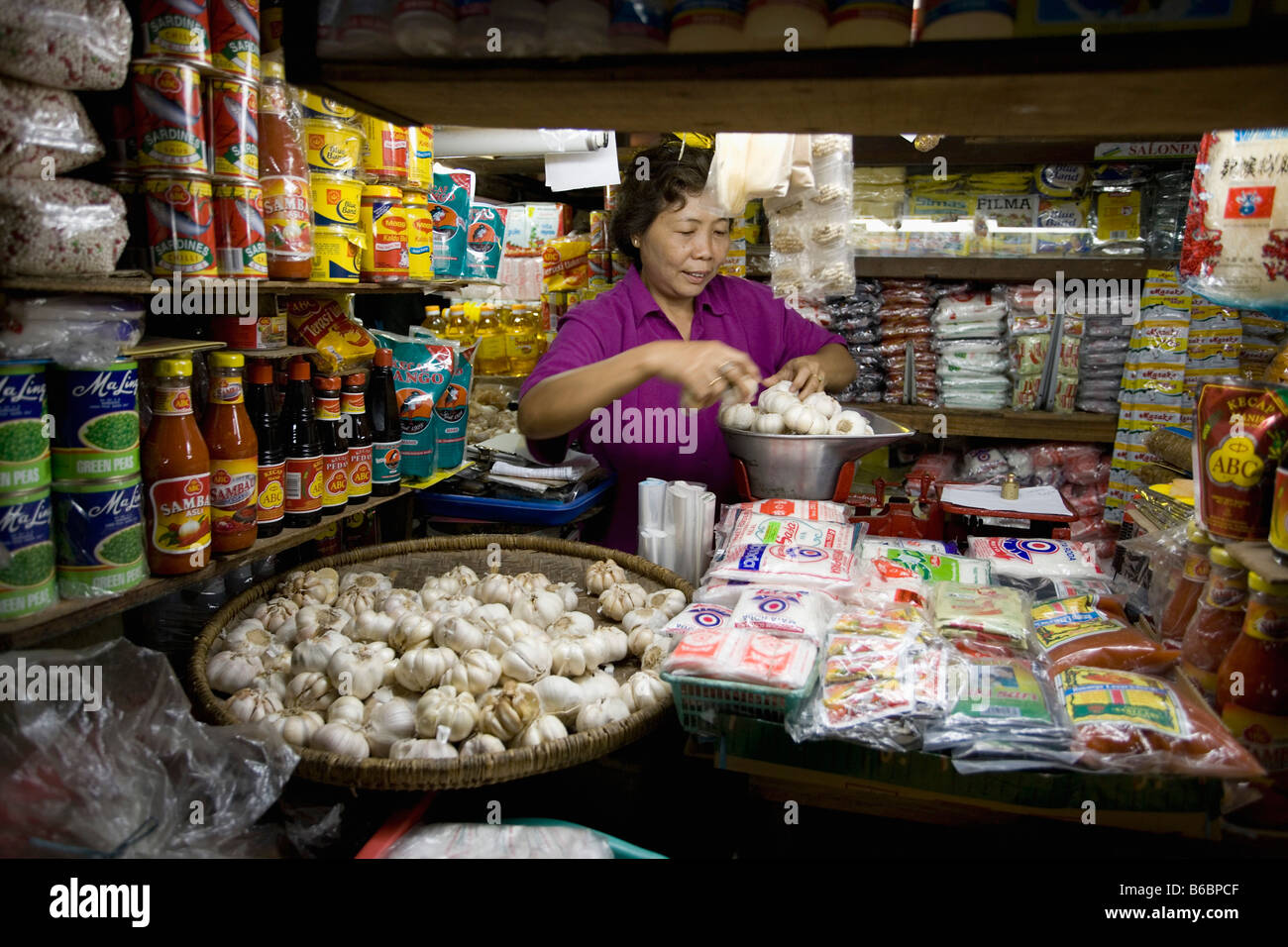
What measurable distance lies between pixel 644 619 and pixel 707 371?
0.53m

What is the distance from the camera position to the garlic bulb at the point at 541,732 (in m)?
1.20

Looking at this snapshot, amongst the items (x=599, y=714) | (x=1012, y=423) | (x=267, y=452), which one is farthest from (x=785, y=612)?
(x=1012, y=423)

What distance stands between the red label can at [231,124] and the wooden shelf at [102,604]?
0.71 meters

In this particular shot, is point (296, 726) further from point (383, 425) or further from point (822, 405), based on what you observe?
point (822, 405)

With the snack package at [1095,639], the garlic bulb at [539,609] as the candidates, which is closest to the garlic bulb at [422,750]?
the garlic bulb at [539,609]

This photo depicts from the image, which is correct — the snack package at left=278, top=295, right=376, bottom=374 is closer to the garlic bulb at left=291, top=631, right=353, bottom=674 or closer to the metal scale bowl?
the garlic bulb at left=291, top=631, right=353, bottom=674

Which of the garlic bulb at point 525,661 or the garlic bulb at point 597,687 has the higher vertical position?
the garlic bulb at point 525,661

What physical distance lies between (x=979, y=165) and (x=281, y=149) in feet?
9.71

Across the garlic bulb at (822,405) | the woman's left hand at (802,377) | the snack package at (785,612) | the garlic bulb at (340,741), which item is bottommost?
the garlic bulb at (340,741)

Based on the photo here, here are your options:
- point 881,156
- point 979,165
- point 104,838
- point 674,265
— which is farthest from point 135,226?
point 979,165

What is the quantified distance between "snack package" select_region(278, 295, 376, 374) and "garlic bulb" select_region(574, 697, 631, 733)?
1103 millimetres

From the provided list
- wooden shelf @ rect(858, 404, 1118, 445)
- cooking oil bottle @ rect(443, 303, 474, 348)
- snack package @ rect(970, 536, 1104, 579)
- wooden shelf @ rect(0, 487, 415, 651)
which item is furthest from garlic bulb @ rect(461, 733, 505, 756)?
cooking oil bottle @ rect(443, 303, 474, 348)

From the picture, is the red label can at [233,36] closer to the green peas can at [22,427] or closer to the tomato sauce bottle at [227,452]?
the tomato sauce bottle at [227,452]

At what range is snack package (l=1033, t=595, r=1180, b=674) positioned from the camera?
3.95ft
